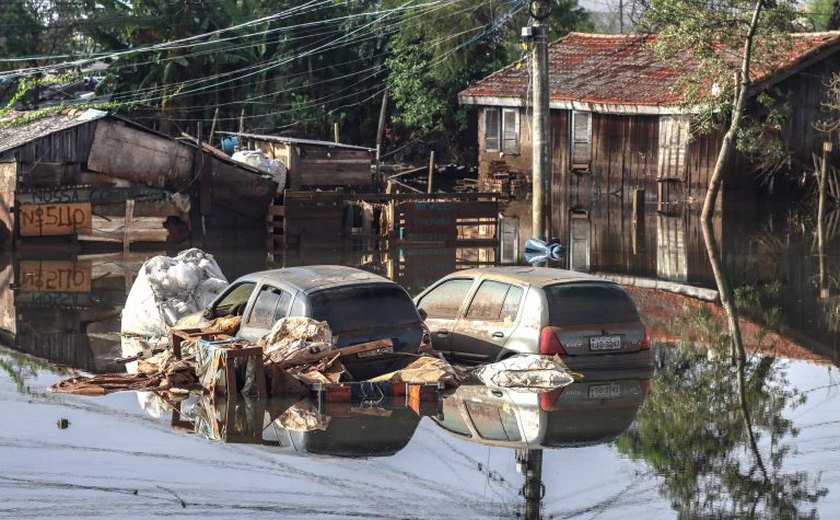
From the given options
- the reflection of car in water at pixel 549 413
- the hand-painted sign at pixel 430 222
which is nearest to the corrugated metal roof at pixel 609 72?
the hand-painted sign at pixel 430 222

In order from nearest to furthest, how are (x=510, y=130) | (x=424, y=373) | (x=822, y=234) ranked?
(x=424, y=373) → (x=822, y=234) → (x=510, y=130)

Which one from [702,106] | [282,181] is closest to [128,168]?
[282,181]

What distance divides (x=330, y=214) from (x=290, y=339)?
19.0 metres

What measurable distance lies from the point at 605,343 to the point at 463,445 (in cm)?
375

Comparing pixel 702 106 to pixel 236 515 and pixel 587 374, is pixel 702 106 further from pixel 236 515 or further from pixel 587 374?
pixel 236 515

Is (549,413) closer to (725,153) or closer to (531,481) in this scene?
(531,481)

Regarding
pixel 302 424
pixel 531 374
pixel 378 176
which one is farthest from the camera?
pixel 378 176

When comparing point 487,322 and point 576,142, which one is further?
point 576,142

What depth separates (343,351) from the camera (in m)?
14.7

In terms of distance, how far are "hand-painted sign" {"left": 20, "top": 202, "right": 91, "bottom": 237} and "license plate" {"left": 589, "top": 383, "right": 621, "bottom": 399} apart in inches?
759

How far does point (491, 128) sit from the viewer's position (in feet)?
165

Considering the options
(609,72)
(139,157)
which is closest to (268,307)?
(139,157)

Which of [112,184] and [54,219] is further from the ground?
[112,184]

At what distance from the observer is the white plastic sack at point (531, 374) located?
15203mm
